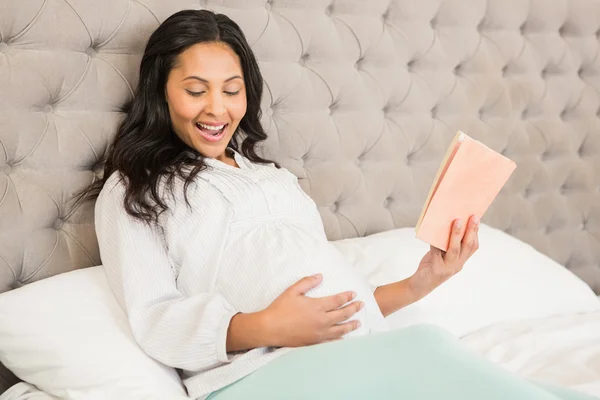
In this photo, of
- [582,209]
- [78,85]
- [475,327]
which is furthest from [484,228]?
[78,85]

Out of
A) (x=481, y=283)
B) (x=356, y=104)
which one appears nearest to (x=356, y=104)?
(x=356, y=104)

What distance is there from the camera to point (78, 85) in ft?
5.05

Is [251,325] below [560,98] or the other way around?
below

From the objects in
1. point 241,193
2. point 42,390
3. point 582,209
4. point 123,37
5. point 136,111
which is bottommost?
point 42,390

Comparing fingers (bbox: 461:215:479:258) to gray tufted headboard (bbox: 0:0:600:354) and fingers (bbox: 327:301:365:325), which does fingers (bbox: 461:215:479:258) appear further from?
gray tufted headboard (bbox: 0:0:600:354)

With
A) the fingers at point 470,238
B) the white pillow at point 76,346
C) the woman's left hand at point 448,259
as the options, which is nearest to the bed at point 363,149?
the white pillow at point 76,346

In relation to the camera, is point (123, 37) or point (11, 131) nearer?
point (11, 131)

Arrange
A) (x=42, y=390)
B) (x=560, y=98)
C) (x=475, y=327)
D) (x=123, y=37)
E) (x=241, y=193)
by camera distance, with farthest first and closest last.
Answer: (x=560, y=98) → (x=475, y=327) → (x=123, y=37) → (x=241, y=193) → (x=42, y=390)

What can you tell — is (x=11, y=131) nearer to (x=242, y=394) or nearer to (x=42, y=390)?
(x=42, y=390)

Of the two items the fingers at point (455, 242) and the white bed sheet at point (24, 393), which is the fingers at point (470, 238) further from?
the white bed sheet at point (24, 393)

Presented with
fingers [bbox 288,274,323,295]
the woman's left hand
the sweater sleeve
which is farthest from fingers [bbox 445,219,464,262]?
the sweater sleeve

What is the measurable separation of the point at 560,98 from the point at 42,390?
1724 millimetres

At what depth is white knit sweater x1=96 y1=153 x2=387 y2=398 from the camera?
1267 millimetres

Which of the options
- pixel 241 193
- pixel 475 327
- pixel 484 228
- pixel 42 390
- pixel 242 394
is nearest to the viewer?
pixel 242 394
